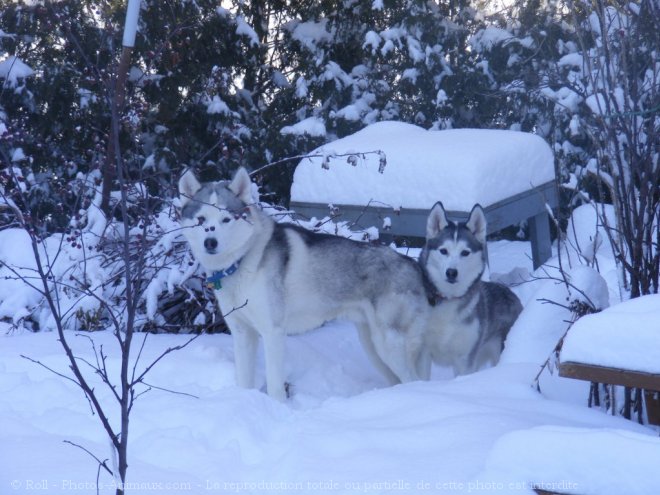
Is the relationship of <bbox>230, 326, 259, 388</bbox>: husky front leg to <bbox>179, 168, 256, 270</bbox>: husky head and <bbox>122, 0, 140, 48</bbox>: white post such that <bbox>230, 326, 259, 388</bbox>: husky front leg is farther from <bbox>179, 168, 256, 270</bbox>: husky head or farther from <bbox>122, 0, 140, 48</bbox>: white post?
<bbox>122, 0, 140, 48</bbox>: white post

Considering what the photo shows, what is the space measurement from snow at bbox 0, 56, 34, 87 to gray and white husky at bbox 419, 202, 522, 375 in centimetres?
451

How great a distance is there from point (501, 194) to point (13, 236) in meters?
3.91

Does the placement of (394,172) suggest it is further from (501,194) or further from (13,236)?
(13,236)

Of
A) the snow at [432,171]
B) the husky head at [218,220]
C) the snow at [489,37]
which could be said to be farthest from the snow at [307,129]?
the husky head at [218,220]

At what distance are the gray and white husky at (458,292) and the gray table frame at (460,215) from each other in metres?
0.70

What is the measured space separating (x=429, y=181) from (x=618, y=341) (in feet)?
12.7

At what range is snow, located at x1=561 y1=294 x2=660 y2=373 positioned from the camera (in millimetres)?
2166

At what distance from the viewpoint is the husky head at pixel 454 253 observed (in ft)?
16.1

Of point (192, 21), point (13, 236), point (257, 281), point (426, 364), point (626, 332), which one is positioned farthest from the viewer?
point (192, 21)

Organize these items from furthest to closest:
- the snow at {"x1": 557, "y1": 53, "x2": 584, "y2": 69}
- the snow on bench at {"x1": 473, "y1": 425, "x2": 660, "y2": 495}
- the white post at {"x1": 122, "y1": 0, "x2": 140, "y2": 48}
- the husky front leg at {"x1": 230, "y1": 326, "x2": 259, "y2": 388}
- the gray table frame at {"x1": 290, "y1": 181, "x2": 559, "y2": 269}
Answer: the snow at {"x1": 557, "y1": 53, "x2": 584, "y2": 69} < the gray table frame at {"x1": 290, "y1": 181, "x2": 559, "y2": 269} < the white post at {"x1": 122, "y1": 0, "x2": 140, "y2": 48} < the husky front leg at {"x1": 230, "y1": 326, "x2": 259, "y2": 388} < the snow on bench at {"x1": 473, "y1": 425, "x2": 660, "y2": 495}

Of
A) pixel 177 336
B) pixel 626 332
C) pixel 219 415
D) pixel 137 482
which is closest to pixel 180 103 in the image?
pixel 177 336

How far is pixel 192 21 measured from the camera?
7961 mm

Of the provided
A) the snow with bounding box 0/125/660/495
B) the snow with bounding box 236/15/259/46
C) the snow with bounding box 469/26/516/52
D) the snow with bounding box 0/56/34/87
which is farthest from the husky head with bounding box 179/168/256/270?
the snow with bounding box 469/26/516/52

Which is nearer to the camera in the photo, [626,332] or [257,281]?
[626,332]
